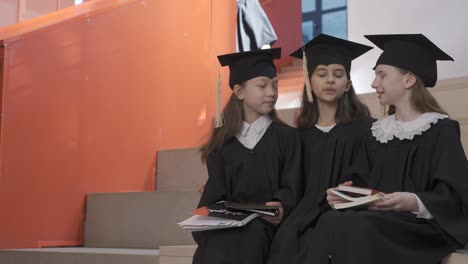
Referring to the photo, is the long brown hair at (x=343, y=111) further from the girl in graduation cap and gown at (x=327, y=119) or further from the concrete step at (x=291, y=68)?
the concrete step at (x=291, y=68)

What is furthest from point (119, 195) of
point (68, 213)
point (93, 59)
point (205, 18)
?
point (205, 18)

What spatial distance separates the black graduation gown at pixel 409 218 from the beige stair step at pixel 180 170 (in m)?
1.77

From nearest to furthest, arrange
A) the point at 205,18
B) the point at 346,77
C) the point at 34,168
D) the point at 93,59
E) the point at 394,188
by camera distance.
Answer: the point at 394,188, the point at 346,77, the point at 34,168, the point at 93,59, the point at 205,18

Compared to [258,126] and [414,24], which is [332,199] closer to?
[258,126]

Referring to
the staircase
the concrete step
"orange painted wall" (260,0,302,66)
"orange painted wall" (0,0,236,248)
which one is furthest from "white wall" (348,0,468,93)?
"orange painted wall" (260,0,302,66)

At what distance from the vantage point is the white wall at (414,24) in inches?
214

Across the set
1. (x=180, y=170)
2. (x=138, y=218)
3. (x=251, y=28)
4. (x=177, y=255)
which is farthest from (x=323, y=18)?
(x=177, y=255)

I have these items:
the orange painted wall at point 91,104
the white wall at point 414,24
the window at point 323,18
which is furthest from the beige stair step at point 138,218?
the window at point 323,18

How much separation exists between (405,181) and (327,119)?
1.69 ft

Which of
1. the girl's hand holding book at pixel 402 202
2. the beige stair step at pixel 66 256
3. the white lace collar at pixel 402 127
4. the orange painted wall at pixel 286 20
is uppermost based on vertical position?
the orange painted wall at pixel 286 20

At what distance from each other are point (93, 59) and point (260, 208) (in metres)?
1.99

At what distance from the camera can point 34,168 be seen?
377 centimetres

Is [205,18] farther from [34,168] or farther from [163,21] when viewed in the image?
[34,168]

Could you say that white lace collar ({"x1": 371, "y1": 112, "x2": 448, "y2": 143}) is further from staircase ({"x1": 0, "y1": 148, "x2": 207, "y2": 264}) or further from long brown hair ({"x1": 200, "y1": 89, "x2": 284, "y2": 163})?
staircase ({"x1": 0, "y1": 148, "x2": 207, "y2": 264})
